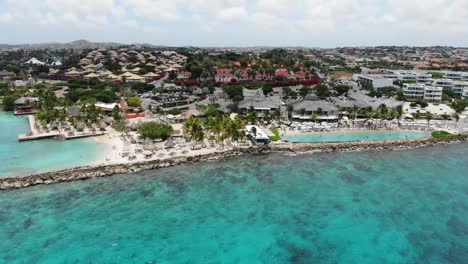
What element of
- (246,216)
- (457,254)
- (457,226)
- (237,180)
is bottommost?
(457,254)

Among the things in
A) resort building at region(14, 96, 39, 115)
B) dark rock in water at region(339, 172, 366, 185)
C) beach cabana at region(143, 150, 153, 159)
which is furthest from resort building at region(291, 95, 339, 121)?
resort building at region(14, 96, 39, 115)

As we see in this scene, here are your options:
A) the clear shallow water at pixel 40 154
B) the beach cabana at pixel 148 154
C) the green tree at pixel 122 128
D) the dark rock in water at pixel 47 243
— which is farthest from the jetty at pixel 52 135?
the dark rock in water at pixel 47 243

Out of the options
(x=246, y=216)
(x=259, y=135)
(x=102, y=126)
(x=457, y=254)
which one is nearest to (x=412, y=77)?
(x=259, y=135)

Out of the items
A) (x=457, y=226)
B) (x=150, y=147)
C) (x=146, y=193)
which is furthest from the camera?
(x=150, y=147)

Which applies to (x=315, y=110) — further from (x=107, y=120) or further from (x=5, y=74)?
(x=5, y=74)

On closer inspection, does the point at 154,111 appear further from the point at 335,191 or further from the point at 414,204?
the point at 414,204

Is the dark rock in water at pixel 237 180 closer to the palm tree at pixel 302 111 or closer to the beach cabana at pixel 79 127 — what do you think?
the palm tree at pixel 302 111
